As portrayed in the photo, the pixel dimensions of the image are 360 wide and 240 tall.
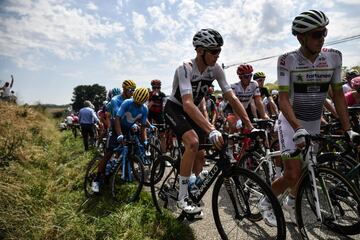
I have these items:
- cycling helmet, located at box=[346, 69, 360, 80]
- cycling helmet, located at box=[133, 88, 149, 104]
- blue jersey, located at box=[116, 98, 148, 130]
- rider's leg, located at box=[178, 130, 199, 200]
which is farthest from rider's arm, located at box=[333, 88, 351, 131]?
cycling helmet, located at box=[346, 69, 360, 80]

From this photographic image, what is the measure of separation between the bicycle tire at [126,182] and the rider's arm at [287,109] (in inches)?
124

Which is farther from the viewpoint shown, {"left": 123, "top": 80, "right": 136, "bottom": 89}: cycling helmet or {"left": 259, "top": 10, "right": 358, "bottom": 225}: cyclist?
{"left": 123, "top": 80, "right": 136, "bottom": 89}: cycling helmet

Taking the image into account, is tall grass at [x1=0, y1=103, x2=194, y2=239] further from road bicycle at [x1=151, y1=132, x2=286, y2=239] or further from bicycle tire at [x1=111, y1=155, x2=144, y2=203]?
road bicycle at [x1=151, y1=132, x2=286, y2=239]

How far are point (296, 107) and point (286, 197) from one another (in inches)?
48.7

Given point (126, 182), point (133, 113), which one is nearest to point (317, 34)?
point (133, 113)

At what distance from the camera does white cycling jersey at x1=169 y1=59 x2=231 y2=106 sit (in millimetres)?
4060

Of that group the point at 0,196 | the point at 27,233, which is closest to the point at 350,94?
the point at 27,233

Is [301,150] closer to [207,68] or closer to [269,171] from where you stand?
[269,171]

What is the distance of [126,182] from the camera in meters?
6.46

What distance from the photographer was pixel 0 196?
19.1 ft

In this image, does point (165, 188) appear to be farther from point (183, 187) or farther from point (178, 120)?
point (178, 120)

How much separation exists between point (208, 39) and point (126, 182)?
12.6 ft

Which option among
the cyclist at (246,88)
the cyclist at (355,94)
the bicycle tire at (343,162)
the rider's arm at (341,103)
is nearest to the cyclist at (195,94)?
the bicycle tire at (343,162)

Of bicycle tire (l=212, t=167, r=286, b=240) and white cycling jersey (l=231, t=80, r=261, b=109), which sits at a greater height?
Answer: white cycling jersey (l=231, t=80, r=261, b=109)
